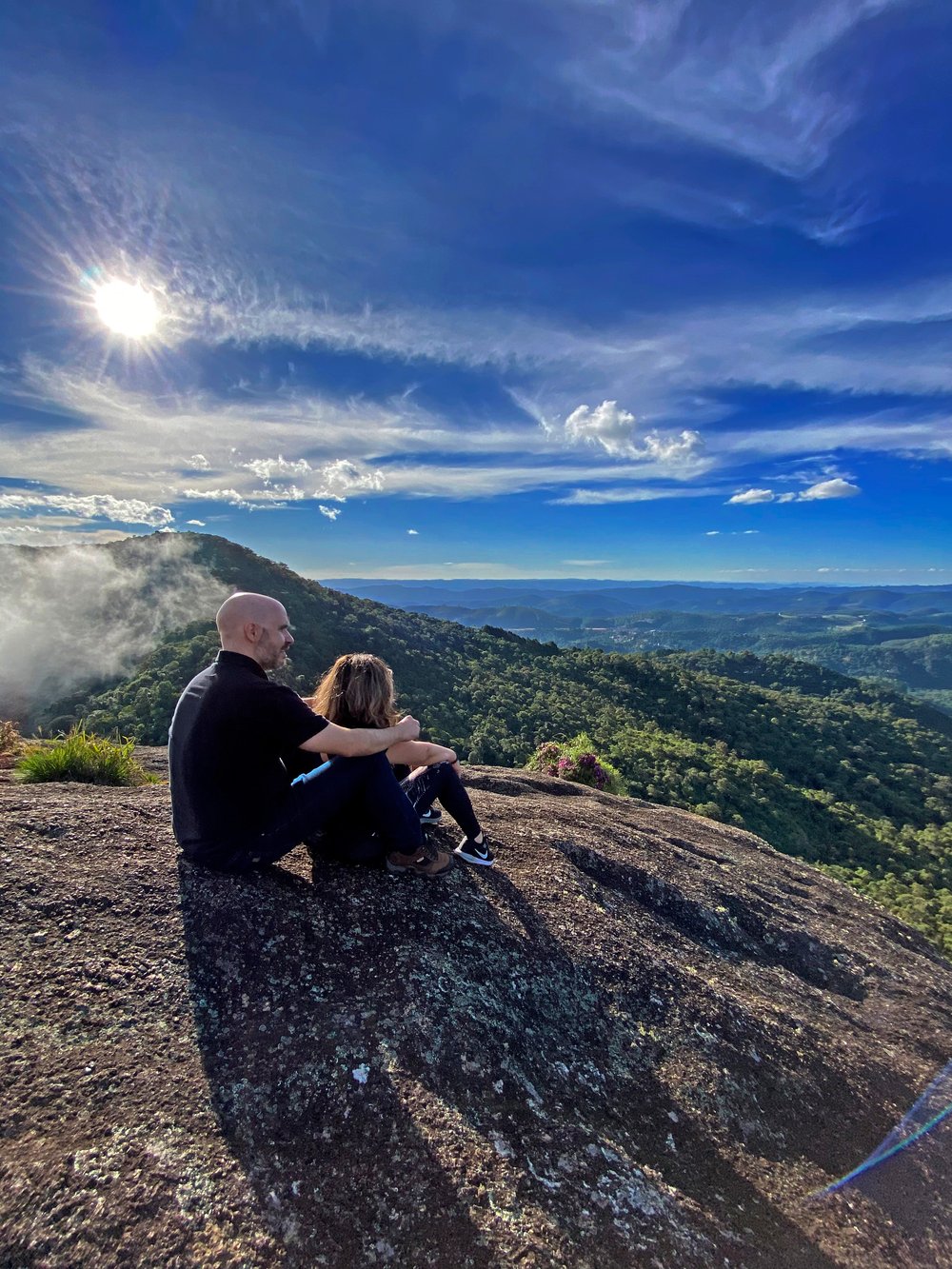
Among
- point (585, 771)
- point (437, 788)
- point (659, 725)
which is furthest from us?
point (659, 725)

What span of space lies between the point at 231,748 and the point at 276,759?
365 millimetres

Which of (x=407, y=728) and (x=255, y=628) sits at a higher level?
(x=255, y=628)

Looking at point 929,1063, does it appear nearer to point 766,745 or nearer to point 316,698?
point 316,698

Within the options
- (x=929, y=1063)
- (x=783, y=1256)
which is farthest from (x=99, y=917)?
(x=929, y=1063)

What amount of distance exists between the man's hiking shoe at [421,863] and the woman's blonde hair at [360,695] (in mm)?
1217

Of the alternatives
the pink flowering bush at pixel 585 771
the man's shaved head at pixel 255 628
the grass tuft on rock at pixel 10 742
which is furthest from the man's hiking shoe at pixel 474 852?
the grass tuft on rock at pixel 10 742

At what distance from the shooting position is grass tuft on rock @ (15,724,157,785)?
21.7 ft

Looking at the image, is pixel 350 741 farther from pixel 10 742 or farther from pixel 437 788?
pixel 10 742

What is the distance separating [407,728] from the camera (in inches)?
174

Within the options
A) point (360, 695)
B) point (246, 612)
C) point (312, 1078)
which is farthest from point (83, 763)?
point (312, 1078)

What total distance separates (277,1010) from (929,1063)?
577cm

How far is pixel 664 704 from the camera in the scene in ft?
243

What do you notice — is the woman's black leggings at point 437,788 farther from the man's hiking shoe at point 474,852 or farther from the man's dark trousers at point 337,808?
the man's dark trousers at point 337,808

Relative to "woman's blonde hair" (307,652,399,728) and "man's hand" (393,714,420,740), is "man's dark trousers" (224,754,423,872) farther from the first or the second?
"woman's blonde hair" (307,652,399,728)
